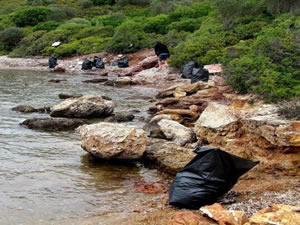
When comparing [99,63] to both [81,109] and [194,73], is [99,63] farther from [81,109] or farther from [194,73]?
[81,109]

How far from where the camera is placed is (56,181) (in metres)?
6.10

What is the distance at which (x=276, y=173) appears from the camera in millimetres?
6203

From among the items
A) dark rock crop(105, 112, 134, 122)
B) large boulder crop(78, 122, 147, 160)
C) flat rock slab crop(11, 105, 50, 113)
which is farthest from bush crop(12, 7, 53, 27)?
large boulder crop(78, 122, 147, 160)

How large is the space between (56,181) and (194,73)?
1166 cm

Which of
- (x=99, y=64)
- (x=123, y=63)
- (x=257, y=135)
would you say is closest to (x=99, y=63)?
(x=99, y=64)

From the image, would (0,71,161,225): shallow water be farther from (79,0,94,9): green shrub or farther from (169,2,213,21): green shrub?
(79,0,94,9): green shrub

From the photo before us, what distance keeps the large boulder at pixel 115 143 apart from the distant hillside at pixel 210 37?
3.02m

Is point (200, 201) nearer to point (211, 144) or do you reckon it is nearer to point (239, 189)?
point (239, 189)

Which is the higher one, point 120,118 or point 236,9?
point 236,9

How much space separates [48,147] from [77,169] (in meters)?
1.58

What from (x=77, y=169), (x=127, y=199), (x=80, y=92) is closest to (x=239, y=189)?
(x=127, y=199)

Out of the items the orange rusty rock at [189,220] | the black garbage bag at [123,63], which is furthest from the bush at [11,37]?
the orange rusty rock at [189,220]

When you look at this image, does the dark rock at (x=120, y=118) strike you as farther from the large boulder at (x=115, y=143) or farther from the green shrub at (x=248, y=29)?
the green shrub at (x=248, y=29)

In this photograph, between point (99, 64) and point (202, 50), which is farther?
point (99, 64)
